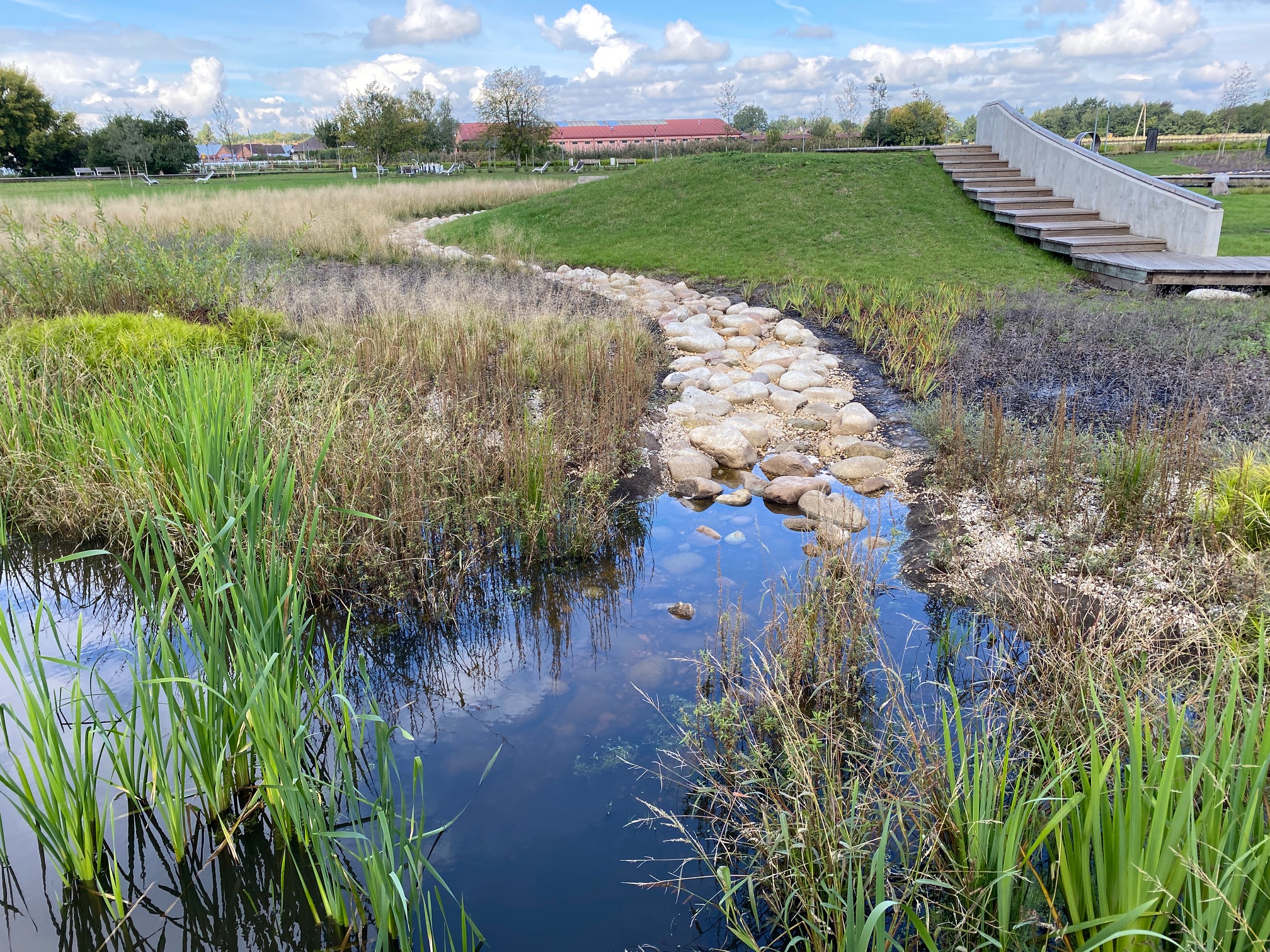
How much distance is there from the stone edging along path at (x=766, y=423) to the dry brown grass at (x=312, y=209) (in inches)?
200

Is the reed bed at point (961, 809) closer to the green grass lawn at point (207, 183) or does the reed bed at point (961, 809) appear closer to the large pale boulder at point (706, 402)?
the large pale boulder at point (706, 402)

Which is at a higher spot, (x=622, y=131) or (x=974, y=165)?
(x=622, y=131)

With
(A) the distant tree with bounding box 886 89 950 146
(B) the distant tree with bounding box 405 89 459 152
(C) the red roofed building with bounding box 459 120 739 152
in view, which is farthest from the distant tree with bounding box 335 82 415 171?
(C) the red roofed building with bounding box 459 120 739 152

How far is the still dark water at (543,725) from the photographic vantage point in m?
2.04

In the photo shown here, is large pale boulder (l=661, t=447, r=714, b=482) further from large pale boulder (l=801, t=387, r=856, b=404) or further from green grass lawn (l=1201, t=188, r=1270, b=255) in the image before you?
green grass lawn (l=1201, t=188, r=1270, b=255)

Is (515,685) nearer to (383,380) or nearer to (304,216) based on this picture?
(383,380)

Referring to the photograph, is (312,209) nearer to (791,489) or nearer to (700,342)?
(700,342)

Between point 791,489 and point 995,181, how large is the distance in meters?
11.0

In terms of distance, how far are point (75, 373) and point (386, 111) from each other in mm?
34752

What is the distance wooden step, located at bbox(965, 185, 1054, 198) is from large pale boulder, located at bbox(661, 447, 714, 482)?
9830 millimetres

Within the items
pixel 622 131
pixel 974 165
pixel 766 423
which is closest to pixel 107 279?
pixel 766 423

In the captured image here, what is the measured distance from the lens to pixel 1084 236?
34.4 feet

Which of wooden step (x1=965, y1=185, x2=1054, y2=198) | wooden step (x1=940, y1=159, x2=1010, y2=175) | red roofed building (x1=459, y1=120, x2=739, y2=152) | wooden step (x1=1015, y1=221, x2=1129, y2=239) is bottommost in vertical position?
wooden step (x1=1015, y1=221, x2=1129, y2=239)

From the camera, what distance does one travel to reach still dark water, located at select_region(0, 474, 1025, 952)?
2039mm
